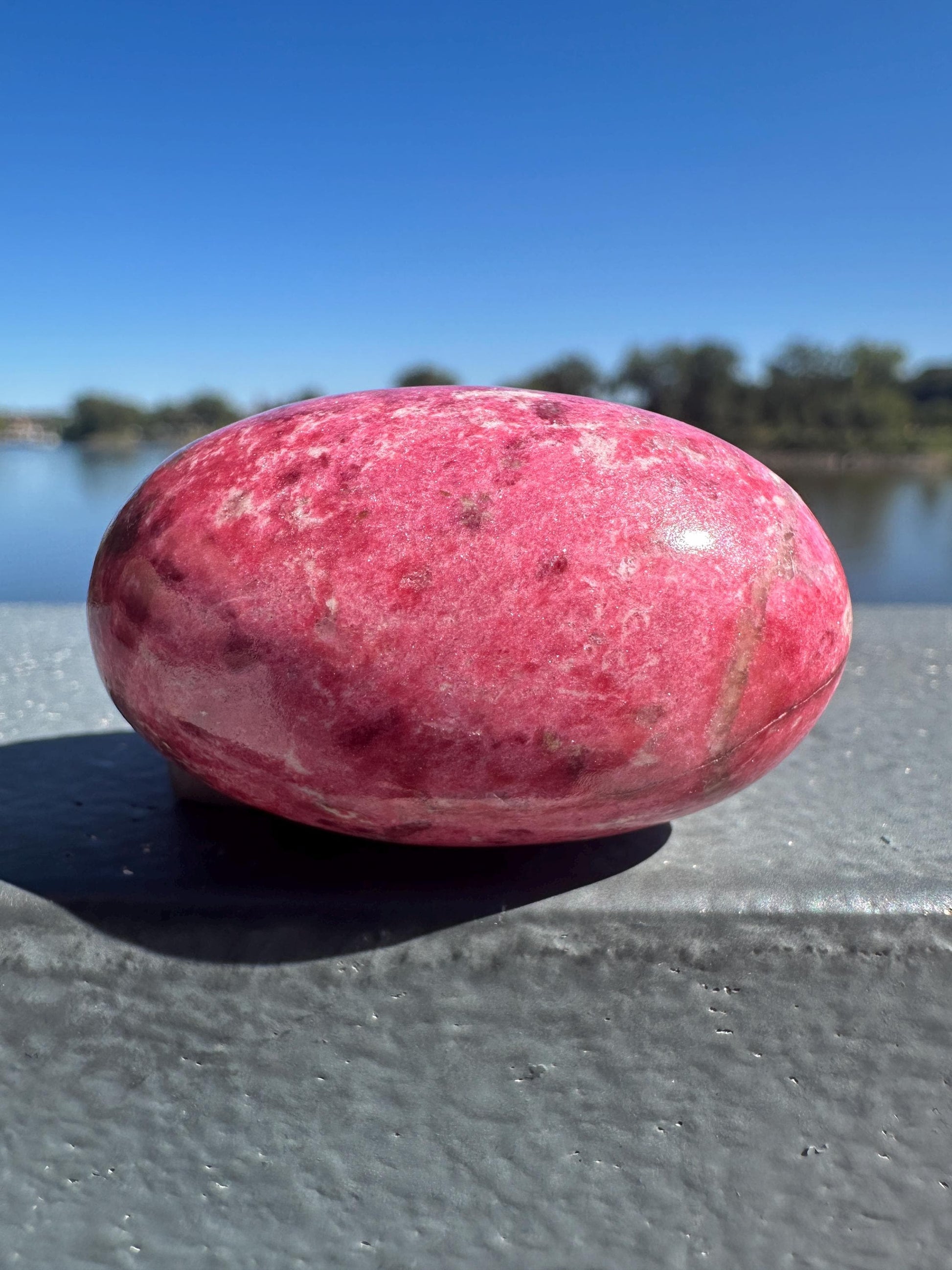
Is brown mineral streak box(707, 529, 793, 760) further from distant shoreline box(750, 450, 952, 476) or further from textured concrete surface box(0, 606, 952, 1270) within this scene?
distant shoreline box(750, 450, 952, 476)

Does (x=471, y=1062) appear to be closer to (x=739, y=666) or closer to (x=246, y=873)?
(x=246, y=873)

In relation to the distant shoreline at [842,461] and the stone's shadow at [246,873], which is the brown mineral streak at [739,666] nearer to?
the stone's shadow at [246,873]

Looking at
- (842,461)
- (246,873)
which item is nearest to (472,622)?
(246,873)

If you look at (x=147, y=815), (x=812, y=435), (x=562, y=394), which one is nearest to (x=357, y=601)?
(x=562, y=394)

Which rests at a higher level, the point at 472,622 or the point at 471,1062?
the point at 472,622

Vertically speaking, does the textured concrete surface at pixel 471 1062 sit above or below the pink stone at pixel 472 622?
below

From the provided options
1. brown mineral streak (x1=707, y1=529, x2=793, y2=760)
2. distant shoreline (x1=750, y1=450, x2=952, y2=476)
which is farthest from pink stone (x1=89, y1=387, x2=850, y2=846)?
distant shoreline (x1=750, y1=450, x2=952, y2=476)

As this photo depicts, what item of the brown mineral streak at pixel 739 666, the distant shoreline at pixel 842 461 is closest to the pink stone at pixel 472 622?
the brown mineral streak at pixel 739 666

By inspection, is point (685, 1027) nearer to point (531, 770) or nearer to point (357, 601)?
point (531, 770)

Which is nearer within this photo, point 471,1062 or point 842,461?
point 471,1062
